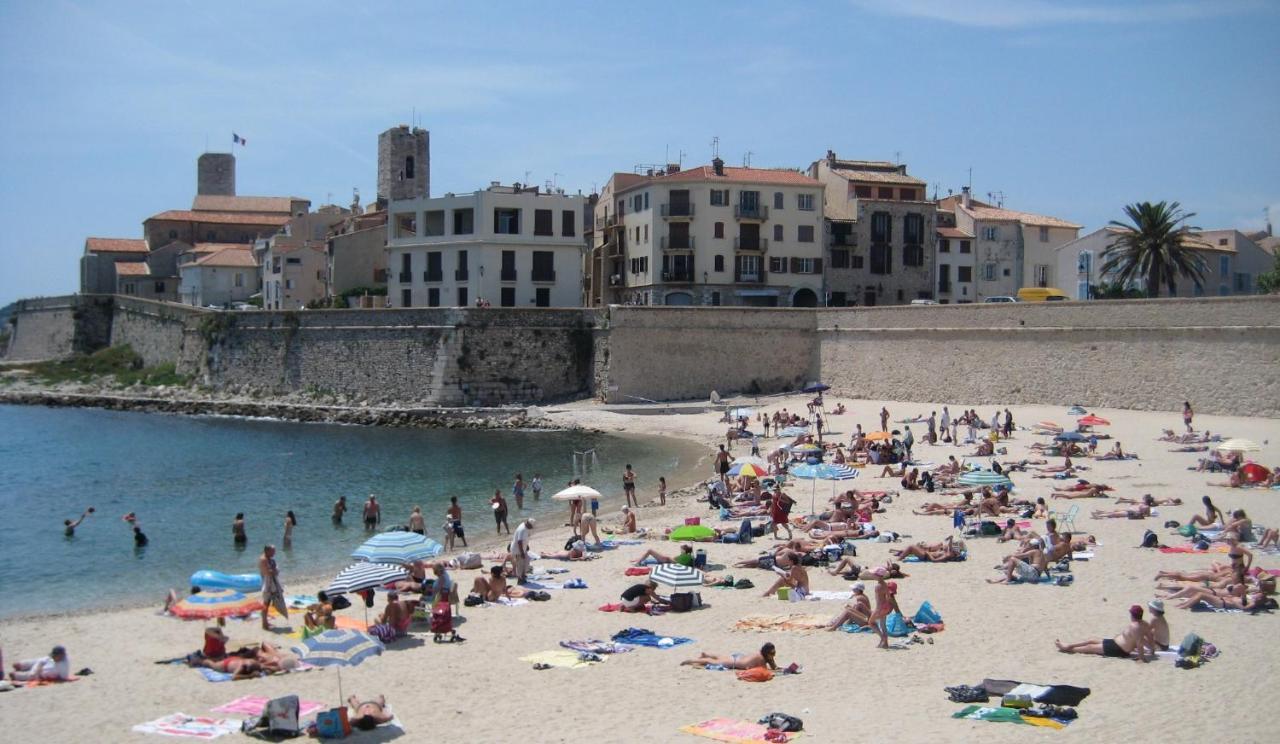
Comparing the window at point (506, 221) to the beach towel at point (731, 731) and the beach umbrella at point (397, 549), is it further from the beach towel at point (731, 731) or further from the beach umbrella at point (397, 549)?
the beach towel at point (731, 731)

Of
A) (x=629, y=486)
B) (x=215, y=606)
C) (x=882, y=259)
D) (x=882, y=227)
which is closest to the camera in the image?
(x=215, y=606)

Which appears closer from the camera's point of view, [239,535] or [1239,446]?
[239,535]

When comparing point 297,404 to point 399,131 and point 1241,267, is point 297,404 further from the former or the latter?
point 1241,267

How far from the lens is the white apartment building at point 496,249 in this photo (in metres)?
53.0

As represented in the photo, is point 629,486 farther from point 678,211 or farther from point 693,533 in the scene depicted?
point 678,211

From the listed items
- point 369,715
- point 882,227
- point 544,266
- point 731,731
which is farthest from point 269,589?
point 882,227

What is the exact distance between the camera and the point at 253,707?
474 inches

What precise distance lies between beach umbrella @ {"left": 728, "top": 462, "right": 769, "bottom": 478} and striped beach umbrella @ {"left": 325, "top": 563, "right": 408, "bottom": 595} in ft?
35.3

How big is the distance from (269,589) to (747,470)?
11.6m

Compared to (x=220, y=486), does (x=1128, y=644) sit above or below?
above

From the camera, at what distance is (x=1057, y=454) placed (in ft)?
97.3

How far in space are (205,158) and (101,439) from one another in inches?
2404

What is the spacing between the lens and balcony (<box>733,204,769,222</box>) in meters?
54.3

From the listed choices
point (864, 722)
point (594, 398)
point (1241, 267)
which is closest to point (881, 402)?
point (594, 398)
